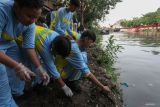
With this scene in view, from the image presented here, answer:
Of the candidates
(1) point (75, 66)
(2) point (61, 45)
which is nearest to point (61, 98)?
(1) point (75, 66)

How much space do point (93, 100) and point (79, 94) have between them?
248 millimetres

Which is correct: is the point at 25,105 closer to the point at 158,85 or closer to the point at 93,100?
the point at 93,100

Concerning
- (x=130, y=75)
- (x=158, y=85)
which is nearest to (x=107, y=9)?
(x=130, y=75)

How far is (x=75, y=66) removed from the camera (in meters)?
4.46

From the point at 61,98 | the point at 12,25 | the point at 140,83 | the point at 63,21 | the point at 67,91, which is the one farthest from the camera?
the point at 140,83

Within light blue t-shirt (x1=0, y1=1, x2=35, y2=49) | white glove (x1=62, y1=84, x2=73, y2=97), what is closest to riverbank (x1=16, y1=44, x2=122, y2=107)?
white glove (x1=62, y1=84, x2=73, y2=97)

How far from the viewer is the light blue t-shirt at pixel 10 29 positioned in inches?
105

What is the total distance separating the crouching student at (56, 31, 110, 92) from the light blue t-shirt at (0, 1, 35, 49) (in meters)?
1.19

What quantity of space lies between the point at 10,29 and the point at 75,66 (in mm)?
1740

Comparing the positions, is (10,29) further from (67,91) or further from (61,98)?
(61,98)

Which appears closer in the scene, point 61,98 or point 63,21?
point 61,98

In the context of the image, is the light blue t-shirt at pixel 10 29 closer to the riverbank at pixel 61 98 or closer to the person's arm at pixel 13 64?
the person's arm at pixel 13 64

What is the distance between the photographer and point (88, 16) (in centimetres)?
2200

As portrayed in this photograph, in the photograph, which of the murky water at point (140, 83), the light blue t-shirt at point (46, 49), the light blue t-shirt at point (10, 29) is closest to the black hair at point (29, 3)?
the light blue t-shirt at point (10, 29)
